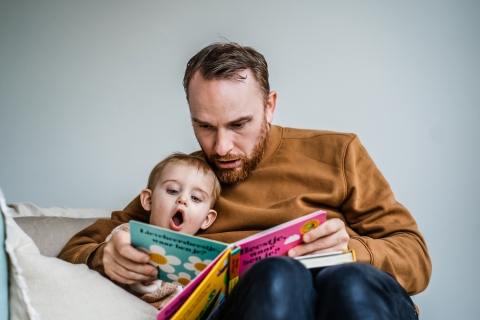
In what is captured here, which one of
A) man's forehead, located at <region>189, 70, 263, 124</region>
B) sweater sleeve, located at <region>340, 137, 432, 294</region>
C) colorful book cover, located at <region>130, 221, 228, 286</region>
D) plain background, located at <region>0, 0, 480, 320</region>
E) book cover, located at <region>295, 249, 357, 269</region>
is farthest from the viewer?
plain background, located at <region>0, 0, 480, 320</region>

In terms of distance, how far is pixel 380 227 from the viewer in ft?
5.85

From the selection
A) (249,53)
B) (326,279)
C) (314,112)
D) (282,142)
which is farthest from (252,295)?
(314,112)

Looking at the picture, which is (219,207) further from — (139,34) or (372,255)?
(139,34)

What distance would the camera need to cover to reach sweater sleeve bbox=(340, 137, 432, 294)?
1620mm

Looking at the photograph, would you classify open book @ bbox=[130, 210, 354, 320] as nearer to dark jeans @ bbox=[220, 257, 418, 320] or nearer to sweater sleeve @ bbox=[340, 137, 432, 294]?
dark jeans @ bbox=[220, 257, 418, 320]

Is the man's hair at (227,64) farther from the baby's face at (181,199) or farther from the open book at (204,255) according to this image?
A: the open book at (204,255)

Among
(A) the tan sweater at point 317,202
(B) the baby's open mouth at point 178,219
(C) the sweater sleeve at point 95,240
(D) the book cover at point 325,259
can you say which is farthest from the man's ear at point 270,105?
(D) the book cover at point 325,259

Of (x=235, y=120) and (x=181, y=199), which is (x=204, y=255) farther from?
(x=235, y=120)

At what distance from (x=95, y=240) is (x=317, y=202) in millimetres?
920

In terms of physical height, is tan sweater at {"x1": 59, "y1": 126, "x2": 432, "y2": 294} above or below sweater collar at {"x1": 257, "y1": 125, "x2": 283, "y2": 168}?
below

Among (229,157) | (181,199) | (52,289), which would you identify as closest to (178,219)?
(181,199)

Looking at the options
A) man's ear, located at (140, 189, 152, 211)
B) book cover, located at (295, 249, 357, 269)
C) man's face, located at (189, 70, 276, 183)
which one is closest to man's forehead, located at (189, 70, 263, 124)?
man's face, located at (189, 70, 276, 183)

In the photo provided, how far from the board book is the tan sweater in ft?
1.41

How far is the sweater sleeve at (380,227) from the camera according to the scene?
1.62 m
